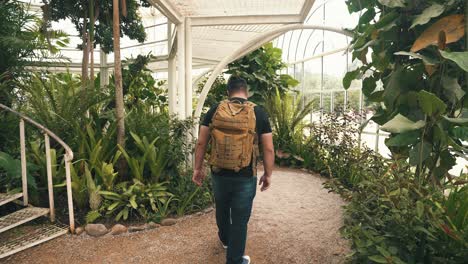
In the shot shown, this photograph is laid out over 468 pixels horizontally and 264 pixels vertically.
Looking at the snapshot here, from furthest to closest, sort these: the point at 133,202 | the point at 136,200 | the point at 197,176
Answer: the point at 136,200
the point at 133,202
the point at 197,176

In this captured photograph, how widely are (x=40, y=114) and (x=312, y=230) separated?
10.7 ft

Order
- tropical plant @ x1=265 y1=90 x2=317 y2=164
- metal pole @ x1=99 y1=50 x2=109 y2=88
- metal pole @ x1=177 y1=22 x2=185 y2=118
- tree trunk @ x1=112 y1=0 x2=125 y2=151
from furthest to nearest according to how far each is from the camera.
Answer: metal pole @ x1=99 y1=50 x2=109 y2=88 < tropical plant @ x1=265 y1=90 x2=317 y2=164 < metal pole @ x1=177 y1=22 x2=185 y2=118 < tree trunk @ x1=112 y1=0 x2=125 y2=151

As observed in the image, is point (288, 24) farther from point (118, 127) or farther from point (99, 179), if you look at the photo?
point (99, 179)

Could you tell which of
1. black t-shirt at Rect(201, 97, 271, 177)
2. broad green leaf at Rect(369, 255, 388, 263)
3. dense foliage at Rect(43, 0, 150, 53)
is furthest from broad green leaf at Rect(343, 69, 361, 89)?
dense foliage at Rect(43, 0, 150, 53)

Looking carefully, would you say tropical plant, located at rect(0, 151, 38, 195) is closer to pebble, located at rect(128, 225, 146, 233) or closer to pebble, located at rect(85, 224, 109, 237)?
pebble, located at rect(85, 224, 109, 237)

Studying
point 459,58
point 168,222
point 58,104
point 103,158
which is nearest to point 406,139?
point 459,58

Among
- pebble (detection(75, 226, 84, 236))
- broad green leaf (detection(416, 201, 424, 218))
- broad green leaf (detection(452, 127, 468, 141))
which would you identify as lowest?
pebble (detection(75, 226, 84, 236))

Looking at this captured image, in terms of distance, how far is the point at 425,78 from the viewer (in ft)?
6.40

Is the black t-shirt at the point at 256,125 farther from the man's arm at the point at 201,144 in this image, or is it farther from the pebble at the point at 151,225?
the pebble at the point at 151,225

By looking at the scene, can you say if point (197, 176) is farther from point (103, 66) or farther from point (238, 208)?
point (103, 66)

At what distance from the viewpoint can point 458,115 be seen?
1.60 meters

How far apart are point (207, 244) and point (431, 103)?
2076mm

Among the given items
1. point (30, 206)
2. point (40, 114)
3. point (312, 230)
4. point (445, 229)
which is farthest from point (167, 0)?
point (445, 229)

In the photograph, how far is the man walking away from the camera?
2.04 m
